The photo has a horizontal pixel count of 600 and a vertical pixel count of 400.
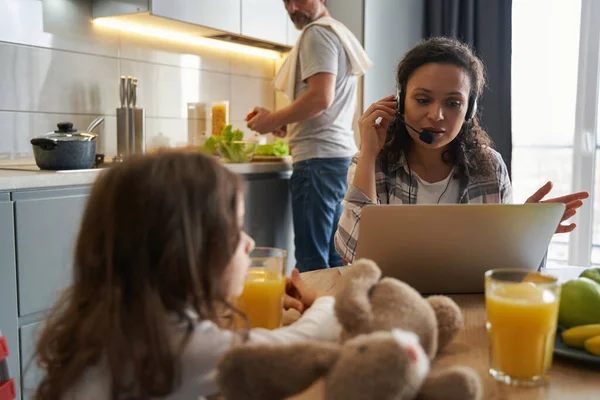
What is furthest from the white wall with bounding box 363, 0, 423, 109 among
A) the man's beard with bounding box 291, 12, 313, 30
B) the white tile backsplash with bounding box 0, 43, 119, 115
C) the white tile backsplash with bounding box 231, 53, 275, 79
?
the white tile backsplash with bounding box 0, 43, 119, 115

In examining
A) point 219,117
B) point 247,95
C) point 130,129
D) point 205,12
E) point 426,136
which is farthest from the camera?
point 247,95

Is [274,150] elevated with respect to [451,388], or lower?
elevated

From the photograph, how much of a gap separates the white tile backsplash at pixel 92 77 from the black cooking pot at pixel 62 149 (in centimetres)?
39

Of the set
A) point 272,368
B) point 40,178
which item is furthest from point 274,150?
point 272,368

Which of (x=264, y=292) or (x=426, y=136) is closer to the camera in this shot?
(x=264, y=292)

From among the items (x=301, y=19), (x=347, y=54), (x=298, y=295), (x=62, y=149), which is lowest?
(x=298, y=295)

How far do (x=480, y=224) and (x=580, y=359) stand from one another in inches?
9.5

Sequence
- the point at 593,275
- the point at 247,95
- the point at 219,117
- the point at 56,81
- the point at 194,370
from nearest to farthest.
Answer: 1. the point at 194,370
2. the point at 593,275
3. the point at 56,81
4. the point at 219,117
5. the point at 247,95

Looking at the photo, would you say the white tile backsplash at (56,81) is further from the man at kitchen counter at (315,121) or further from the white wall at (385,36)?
the white wall at (385,36)

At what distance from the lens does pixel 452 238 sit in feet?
2.96

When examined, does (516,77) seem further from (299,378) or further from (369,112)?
(299,378)

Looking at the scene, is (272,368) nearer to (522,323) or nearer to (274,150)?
(522,323)

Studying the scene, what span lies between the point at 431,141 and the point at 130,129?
4.57ft

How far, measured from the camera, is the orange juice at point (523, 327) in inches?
25.5
